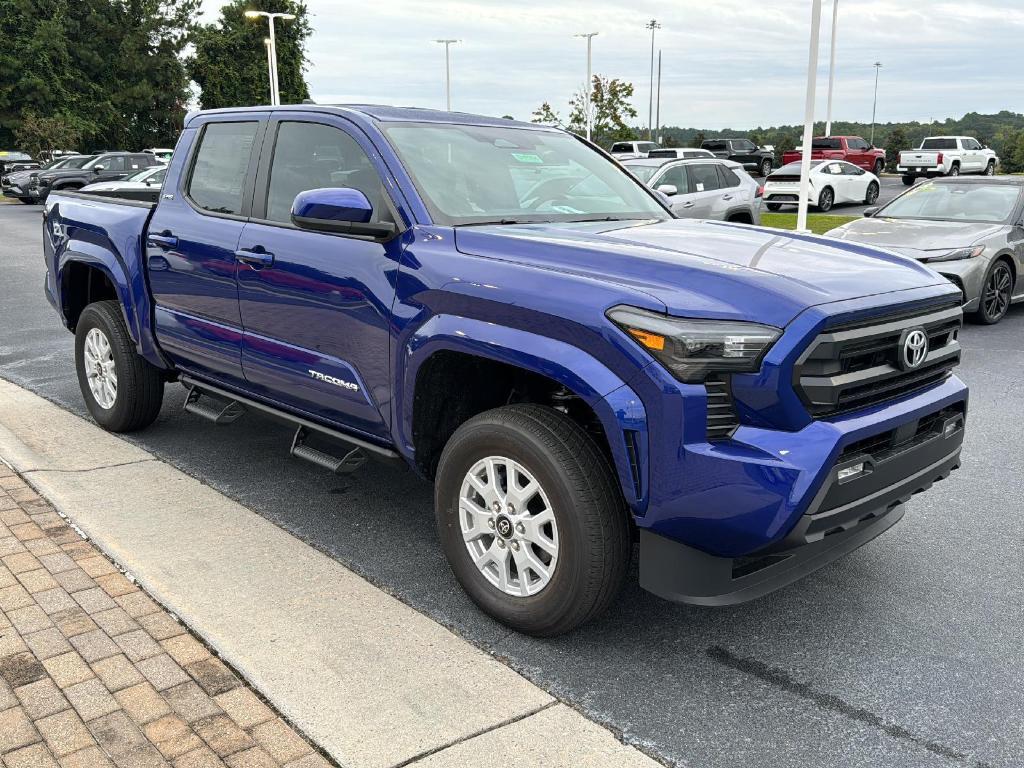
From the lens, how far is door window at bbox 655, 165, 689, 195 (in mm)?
14766

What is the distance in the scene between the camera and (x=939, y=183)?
11.1 metres

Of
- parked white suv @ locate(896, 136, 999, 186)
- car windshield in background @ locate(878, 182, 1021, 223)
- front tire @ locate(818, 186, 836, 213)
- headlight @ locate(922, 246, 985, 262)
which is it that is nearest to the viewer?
headlight @ locate(922, 246, 985, 262)

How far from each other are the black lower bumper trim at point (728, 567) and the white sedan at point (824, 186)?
21.9m

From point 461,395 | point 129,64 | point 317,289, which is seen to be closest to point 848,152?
point 317,289

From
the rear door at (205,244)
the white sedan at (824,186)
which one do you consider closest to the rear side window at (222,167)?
the rear door at (205,244)

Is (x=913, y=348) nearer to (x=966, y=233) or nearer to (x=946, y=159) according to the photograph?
(x=966, y=233)

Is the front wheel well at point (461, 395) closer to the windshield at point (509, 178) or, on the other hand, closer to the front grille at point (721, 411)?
the windshield at point (509, 178)

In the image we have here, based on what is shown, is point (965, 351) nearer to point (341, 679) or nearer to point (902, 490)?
point (902, 490)

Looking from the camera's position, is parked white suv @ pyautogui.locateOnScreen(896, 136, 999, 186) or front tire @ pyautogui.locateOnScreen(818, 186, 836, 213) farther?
parked white suv @ pyautogui.locateOnScreen(896, 136, 999, 186)

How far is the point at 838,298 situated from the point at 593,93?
56440 mm

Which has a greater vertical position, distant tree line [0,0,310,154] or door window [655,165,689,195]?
distant tree line [0,0,310,154]

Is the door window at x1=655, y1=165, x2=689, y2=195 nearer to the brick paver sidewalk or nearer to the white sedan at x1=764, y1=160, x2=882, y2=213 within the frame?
the white sedan at x1=764, y1=160, x2=882, y2=213

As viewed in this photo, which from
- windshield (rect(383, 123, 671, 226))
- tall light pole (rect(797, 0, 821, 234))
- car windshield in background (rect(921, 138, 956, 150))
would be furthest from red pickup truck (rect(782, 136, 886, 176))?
windshield (rect(383, 123, 671, 226))

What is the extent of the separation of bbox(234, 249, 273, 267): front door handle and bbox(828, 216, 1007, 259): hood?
6810 mm
